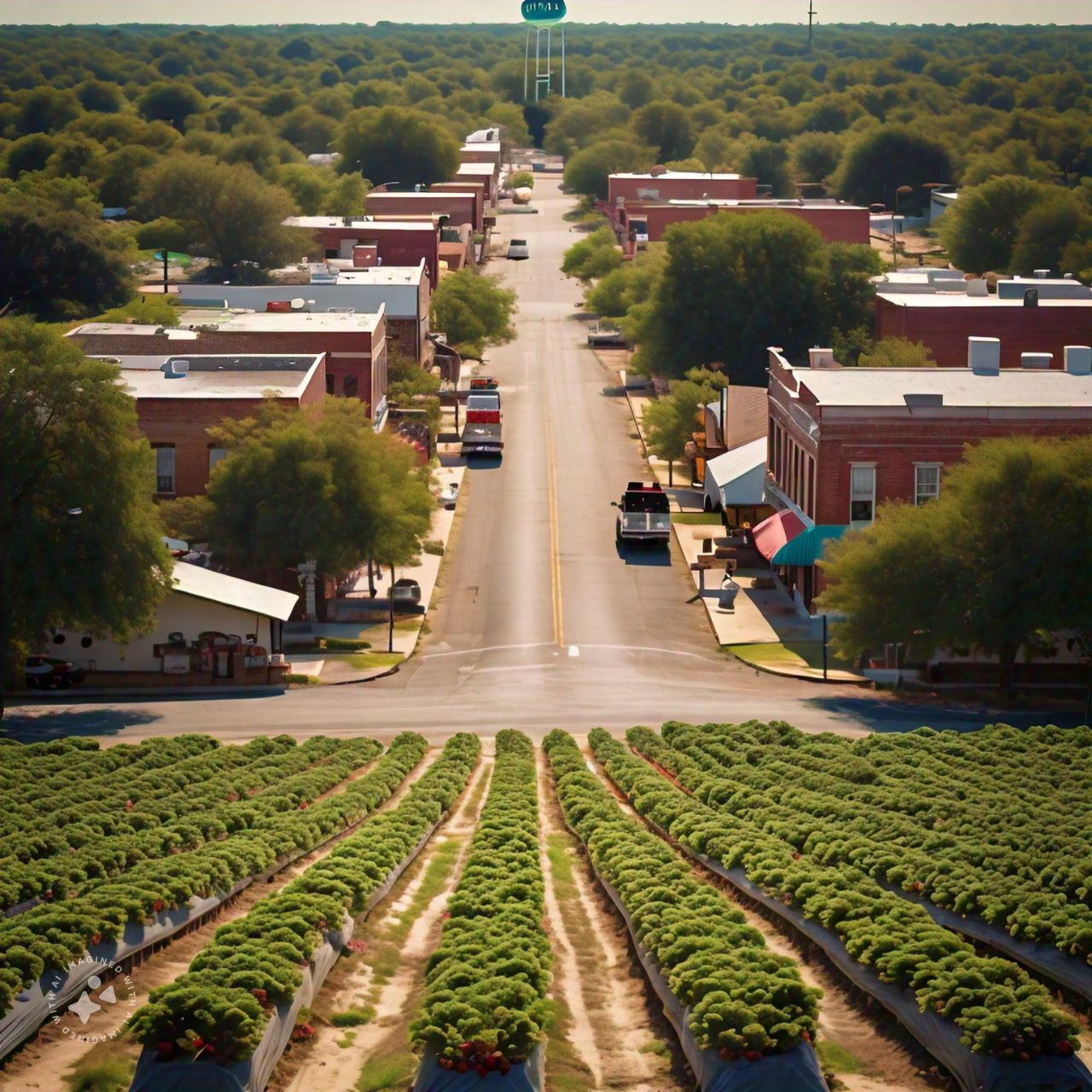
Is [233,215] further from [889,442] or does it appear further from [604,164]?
[889,442]

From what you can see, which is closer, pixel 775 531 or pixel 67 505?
pixel 67 505

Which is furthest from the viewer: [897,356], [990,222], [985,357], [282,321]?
[990,222]

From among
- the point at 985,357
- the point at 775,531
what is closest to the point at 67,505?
the point at 775,531

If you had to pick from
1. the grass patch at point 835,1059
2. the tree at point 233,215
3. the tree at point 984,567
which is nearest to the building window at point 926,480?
the tree at point 984,567

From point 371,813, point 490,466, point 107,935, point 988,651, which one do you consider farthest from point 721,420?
point 107,935

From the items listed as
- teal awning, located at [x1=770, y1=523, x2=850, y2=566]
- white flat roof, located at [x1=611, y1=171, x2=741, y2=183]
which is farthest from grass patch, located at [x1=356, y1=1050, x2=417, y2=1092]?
white flat roof, located at [x1=611, y1=171, x2=741, y2=183]

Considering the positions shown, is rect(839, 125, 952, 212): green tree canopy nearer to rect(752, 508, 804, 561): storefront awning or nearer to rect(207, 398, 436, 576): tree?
rect(752, 508, 804, 561): storefront awning

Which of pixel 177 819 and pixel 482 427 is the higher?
pixel 482 427
